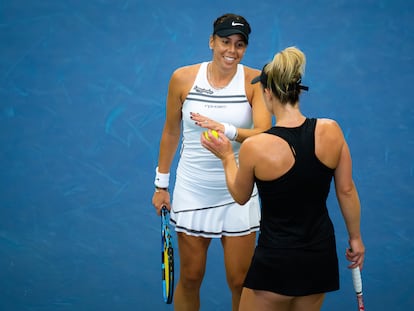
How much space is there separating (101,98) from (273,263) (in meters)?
3.26

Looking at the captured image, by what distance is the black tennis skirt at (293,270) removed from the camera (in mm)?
3045

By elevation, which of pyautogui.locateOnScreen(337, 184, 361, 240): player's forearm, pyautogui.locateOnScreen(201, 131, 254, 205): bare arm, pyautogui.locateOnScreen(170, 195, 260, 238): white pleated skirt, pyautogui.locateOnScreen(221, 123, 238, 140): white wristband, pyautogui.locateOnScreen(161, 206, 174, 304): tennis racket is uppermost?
pyautogui.locateOnScreen(221, 123, 238, 140): white wristband

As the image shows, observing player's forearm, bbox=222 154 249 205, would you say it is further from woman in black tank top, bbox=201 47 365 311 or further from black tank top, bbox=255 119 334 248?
black tank top, bbox=255 119 334 248

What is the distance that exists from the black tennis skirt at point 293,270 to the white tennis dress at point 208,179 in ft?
2.35

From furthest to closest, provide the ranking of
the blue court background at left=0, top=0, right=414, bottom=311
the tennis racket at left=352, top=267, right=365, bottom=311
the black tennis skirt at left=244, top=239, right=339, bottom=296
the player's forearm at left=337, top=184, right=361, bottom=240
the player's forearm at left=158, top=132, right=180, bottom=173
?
the blue court background at left=0, top=0, right=414, bottom=311 → the player's forearm at left=158, top=132, right=180, bottom=173 → the tennis racket at left=352, top=267, right=365, bottom=311 → the player's forearm at left=337, top=184, right=361, bottom=240 → the black tennis skirt at left=244, top=239, right=339, bottom=296

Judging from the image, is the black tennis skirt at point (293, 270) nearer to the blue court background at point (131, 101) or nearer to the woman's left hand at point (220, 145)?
the woman's left hand at point (220, 145)

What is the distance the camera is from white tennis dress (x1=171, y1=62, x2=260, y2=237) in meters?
3.70

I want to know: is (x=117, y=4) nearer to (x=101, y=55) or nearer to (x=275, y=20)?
(x=101, y=55)

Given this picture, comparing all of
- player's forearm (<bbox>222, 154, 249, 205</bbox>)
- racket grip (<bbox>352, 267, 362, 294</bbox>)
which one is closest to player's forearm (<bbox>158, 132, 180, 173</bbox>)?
player's forearm (<bbox>222, 154, 249, 205</bbox>)

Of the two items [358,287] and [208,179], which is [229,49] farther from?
[358,287]

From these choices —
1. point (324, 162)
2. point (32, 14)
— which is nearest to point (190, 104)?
point (324, 162)

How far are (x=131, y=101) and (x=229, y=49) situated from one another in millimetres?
2443

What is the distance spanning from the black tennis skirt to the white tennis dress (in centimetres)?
71

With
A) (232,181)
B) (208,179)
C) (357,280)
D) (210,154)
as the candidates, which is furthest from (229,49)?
(357,280)
